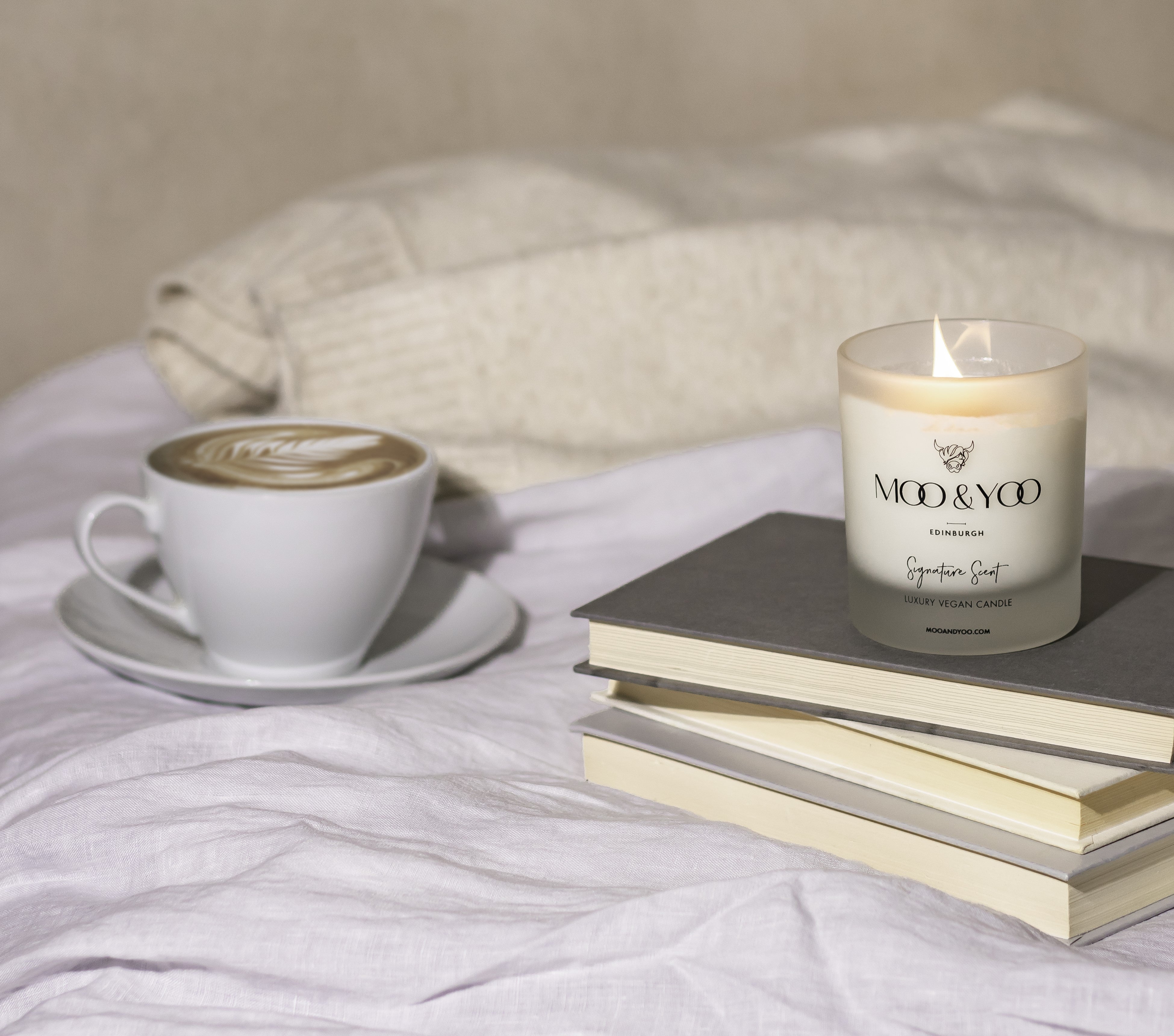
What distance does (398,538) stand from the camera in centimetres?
69

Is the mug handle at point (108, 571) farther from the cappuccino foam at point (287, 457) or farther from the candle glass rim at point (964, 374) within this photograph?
the candle glass rim at point (964, 374)

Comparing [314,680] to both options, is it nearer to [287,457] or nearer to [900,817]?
[287,457]

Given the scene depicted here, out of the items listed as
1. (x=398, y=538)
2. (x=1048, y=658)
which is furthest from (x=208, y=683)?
(x=1048, y=658)

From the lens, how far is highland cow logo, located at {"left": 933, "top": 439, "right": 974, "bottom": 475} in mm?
446

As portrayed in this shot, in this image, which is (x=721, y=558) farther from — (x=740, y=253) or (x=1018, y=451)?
(x=740, y=253)

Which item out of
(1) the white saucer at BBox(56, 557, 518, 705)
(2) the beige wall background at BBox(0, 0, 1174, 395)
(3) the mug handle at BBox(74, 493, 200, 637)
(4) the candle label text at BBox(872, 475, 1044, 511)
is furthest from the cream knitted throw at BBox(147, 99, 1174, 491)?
(4) the candle label text at BBox(872, 475, 1044, 511)

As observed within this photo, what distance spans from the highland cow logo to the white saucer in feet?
1.07

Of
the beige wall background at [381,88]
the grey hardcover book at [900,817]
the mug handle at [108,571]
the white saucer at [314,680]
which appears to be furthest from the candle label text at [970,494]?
the beige wall background at [381,88]

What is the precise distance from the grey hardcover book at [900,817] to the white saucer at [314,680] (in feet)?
0.56

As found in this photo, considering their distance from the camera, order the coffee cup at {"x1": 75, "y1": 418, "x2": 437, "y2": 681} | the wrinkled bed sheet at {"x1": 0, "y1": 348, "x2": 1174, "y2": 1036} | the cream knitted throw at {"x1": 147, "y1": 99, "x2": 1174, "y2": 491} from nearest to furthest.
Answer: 1. the wrinkled bed sheet at {"x1": 0, "y1": 348, "x2": 1174, "y2": 1036}
2. the coffee cup at {"x1": 75, "y1": 418, "x2": 437, "y2": 681}
3. the cream knitted throw at {"x1": 147, "y1": 99, "x2": 1174, "y2": 491}

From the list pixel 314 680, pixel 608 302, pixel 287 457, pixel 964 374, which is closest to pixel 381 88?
pixel 608 302

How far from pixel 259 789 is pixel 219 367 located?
632mm

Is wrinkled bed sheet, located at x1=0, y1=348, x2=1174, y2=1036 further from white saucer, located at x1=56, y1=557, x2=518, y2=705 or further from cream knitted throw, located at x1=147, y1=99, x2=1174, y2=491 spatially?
cream knitted throw, located at x1=147, y1=99, x2=1174, y2=491

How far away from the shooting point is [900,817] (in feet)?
1.50
